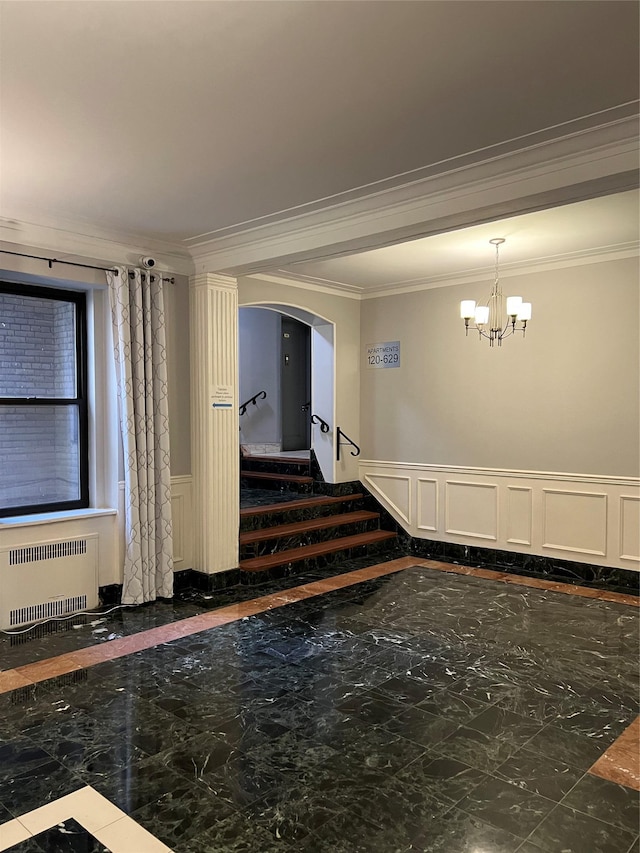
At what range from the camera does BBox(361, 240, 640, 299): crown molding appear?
5.39 m

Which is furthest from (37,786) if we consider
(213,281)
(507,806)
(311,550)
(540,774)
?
(213,281)

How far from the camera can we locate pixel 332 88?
2666 mm

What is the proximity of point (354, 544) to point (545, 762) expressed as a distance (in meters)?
3.78

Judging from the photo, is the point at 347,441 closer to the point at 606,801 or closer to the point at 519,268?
the point at 519,268

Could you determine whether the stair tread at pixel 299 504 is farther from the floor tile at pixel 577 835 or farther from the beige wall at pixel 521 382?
the floor tile at pixel 577 835

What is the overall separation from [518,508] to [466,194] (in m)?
3.51

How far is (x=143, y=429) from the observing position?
4.95 meters

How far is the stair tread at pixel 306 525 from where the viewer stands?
5.97 metres

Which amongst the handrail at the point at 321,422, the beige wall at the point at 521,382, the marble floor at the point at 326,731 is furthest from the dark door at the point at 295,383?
the marble floor at the point at 326,731

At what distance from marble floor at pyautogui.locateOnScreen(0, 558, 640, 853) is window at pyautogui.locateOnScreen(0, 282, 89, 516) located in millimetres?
1142

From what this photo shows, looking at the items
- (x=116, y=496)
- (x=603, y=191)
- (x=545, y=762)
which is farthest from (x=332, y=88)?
(x=116, y=496)

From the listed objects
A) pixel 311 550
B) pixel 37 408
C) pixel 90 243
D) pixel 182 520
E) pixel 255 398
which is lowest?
pixel 311 550

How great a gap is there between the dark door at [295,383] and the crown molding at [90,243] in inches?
147

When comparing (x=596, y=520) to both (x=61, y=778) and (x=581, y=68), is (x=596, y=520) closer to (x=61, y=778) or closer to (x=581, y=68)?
(x=581, y=68)
